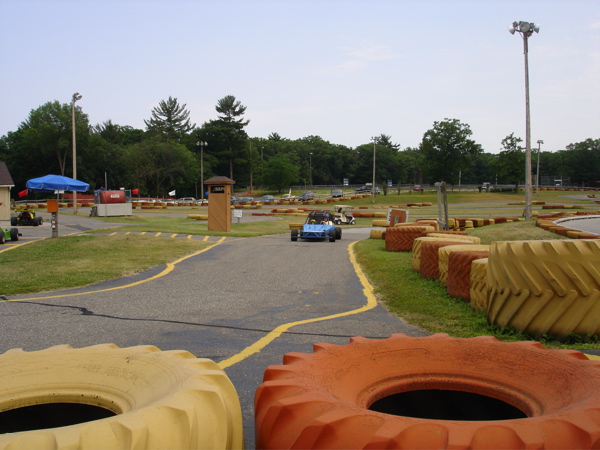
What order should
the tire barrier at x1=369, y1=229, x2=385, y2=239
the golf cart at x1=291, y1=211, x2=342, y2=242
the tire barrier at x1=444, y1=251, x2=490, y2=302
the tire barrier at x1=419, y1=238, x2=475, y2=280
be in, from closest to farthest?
the tire barrier at x1=444, y1=251, x2=490, y2=302
the tire barrier at x1=419, y1=238, x2=475, y2=280
the golf cart at x1=291, y1=211, x2=342, y2=242
the tire barrier at x1=369, y1=229, x2=385, y2=239

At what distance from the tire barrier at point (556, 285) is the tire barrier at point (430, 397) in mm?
2591

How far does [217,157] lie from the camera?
107 meters

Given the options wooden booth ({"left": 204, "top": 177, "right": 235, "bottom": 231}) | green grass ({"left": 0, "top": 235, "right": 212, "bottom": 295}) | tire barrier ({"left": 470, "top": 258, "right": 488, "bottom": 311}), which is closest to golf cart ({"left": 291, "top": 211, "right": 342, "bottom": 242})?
green grass ({"left": 0, "top": 235, "right": 212, "bottom": 295})

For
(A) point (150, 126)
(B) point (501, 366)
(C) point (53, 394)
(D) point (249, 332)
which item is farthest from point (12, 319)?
(A) point (150, 126)

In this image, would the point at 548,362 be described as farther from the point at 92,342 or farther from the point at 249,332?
the point at 92,342

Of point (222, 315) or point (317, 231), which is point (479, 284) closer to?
point (222, 315)

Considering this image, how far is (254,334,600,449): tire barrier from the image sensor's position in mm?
2047

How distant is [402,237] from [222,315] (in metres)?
9.82

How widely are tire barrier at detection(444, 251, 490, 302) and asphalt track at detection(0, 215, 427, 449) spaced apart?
1159 millimetres

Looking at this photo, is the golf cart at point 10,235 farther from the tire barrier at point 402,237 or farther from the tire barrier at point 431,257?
the tire barrier at point 431,257

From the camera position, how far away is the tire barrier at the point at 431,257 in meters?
10.3

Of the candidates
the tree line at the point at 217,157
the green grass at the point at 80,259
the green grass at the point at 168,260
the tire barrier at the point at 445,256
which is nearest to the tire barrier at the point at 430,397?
the green grass at the point at 168,260

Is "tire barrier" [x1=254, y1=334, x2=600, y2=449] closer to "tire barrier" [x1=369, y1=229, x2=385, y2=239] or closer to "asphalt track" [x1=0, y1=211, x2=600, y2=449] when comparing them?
"asphalt track" [x1=0, y1=211, x2=600, y2=449]

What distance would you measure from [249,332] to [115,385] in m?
4.30
